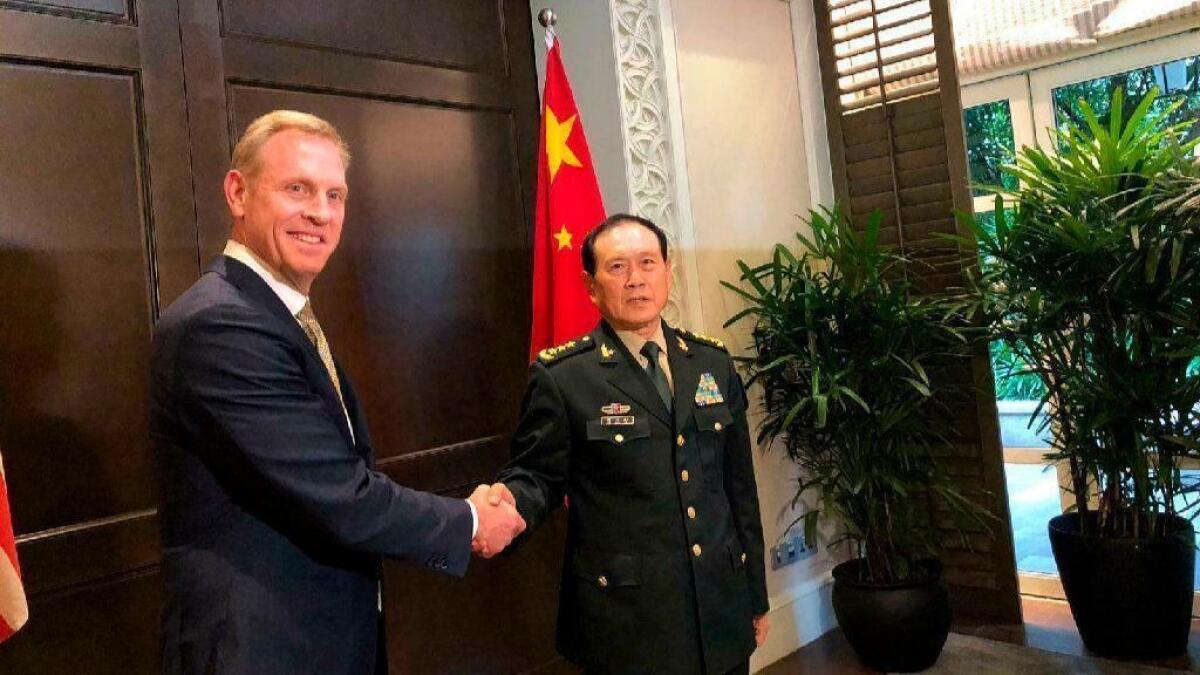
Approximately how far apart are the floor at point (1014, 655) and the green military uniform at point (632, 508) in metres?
1.30

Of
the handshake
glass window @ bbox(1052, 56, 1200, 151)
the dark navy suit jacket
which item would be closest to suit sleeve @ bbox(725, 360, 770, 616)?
the handshake

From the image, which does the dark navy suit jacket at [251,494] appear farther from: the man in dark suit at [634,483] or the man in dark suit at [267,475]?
the man in dark suit at [634,483]

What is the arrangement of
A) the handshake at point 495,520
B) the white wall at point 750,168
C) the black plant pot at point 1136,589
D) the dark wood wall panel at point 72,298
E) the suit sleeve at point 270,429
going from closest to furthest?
1. the suit sleeve at point 270,429
2. the handshake at point 495,520
3. the dark wood wall panel at point 72,298
4. the black plant pot at point 1136,589
5. the white wall at point 750,168

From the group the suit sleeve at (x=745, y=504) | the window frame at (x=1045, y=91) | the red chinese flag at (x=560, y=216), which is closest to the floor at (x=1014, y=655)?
the window frame at (x=1045, y=91)

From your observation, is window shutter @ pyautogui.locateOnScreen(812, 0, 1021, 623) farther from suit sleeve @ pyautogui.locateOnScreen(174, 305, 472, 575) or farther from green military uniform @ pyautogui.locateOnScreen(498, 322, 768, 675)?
suit sleeve @ pyautogui.locateOnScreen(174, 305, 472, 575)

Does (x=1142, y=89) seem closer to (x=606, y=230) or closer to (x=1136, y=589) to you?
(x=1136, y=589)

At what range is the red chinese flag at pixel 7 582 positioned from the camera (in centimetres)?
142

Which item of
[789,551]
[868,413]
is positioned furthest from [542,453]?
[789,551]

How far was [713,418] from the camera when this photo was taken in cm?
183

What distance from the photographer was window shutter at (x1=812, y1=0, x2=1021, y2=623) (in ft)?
10.2

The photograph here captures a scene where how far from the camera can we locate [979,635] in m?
3.03

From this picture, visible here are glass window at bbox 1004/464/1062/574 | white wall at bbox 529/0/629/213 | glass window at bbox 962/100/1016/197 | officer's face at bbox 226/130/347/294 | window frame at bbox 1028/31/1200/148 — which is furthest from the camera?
glass window at bbox 962/100/1016/197

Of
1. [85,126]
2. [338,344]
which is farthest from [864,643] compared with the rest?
[85,126]

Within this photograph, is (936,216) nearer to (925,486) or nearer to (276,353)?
(925,486)
